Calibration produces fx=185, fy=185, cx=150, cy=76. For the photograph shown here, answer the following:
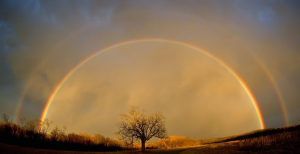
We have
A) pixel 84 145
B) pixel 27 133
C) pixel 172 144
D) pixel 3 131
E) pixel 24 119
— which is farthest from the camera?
pixel 172 144

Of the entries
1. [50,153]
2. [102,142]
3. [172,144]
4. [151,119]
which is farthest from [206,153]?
[172,144]

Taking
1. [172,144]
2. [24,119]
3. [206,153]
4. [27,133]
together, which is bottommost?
[172,144]

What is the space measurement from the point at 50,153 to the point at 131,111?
21599mm

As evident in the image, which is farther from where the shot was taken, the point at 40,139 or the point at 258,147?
the point at 40,139

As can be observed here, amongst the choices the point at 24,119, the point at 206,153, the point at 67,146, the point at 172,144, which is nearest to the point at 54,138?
the point at 67,146

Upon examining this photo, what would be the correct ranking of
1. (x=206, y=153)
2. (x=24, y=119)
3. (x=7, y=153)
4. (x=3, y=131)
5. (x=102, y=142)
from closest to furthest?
(x=7, y=153), (x=206, y=153), (x=3, y=131), (x=24, y=119), (x=102, y=142)

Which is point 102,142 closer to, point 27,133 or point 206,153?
point 27,133

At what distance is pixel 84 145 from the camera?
71375 millimetres

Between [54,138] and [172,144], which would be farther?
[172,144]

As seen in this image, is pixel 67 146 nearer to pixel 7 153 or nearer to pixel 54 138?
pixel 54 138

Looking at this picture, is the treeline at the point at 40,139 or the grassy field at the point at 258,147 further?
the treeline at the point at 40,139

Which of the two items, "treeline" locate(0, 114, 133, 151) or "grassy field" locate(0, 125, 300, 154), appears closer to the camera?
"grassy field" locate(0, 125, 300, 154)

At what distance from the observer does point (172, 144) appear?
11075cm

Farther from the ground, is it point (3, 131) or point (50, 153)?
point (3, 131)
